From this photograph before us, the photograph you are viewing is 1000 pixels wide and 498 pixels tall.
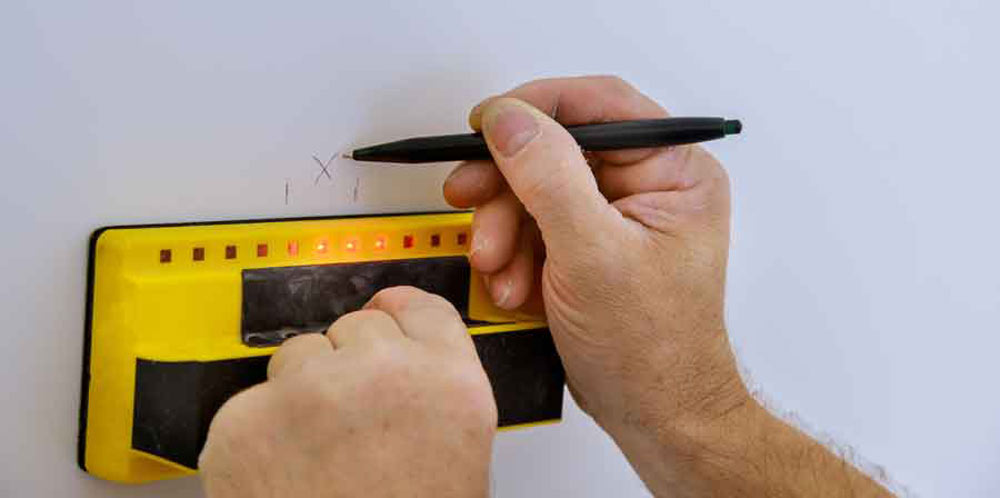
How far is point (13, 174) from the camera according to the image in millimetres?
394

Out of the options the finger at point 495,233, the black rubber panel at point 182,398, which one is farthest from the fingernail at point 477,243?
the black rubber panel at point 182,398

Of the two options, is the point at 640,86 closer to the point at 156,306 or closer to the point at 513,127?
the point at 513,127

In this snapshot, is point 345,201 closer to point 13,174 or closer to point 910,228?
point 13,174

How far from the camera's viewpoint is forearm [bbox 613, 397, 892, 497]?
1.78 feet

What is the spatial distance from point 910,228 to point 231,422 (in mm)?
439

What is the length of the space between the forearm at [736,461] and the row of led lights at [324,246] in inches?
5.2

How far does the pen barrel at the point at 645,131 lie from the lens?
1.57 feet

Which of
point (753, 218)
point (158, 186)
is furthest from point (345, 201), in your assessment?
point (753, 218)

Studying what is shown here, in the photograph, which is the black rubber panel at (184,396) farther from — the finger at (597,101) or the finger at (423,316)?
the finger at (597,101)

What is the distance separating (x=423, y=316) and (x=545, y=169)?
0.08 metres

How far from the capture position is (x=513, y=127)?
0.44 m

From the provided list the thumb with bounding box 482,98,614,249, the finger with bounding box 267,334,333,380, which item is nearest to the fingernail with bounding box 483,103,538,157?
the thumb with bounding box 482,98,614,249

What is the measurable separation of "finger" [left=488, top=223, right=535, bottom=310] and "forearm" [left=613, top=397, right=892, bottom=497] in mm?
90

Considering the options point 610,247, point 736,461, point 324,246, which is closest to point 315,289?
point 324,246
